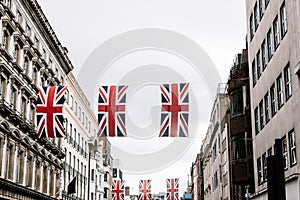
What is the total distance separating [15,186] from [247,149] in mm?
19398

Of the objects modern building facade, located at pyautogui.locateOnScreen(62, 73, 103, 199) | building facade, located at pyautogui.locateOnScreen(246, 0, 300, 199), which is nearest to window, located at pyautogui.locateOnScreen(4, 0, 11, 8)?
building facade, located at pyautogui.locateOnScreen(246, 0, 300, 199)

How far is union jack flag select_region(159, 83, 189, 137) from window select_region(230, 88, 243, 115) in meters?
17.5

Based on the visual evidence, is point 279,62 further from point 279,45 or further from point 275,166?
point 275,166

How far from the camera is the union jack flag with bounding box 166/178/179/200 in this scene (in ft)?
230

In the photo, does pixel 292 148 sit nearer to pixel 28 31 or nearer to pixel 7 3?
pixel 7 3

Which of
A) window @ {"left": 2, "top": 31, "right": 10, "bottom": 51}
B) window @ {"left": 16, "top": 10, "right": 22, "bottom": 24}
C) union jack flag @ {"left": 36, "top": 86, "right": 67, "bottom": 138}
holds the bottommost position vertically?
union jack flag @ {"left": 36, "top": 86, "right": 67, "bottom": 138}

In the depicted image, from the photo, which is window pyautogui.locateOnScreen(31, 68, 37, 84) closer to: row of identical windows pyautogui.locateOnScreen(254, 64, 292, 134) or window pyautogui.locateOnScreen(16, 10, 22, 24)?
window pyautogui.locateOnScreen(16, 10, 22, 24)

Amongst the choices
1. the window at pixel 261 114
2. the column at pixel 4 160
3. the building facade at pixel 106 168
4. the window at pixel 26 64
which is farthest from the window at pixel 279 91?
the building facade at pixel 106 168

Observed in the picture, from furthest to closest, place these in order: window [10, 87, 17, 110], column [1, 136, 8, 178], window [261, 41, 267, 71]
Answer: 1. window [10, 87, 17, 110]
2. column [1, 136, 8, 178]
3. window [261, 41, 267, 71]

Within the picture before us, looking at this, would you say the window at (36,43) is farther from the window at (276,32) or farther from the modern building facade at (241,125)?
the window at (276,32)

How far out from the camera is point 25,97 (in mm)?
49562

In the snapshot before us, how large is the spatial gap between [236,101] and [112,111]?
1947 cm

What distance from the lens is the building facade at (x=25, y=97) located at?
42594 mm

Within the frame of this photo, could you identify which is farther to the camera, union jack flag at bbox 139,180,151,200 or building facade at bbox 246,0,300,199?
union jack flag at bbox 139,180,151,200
